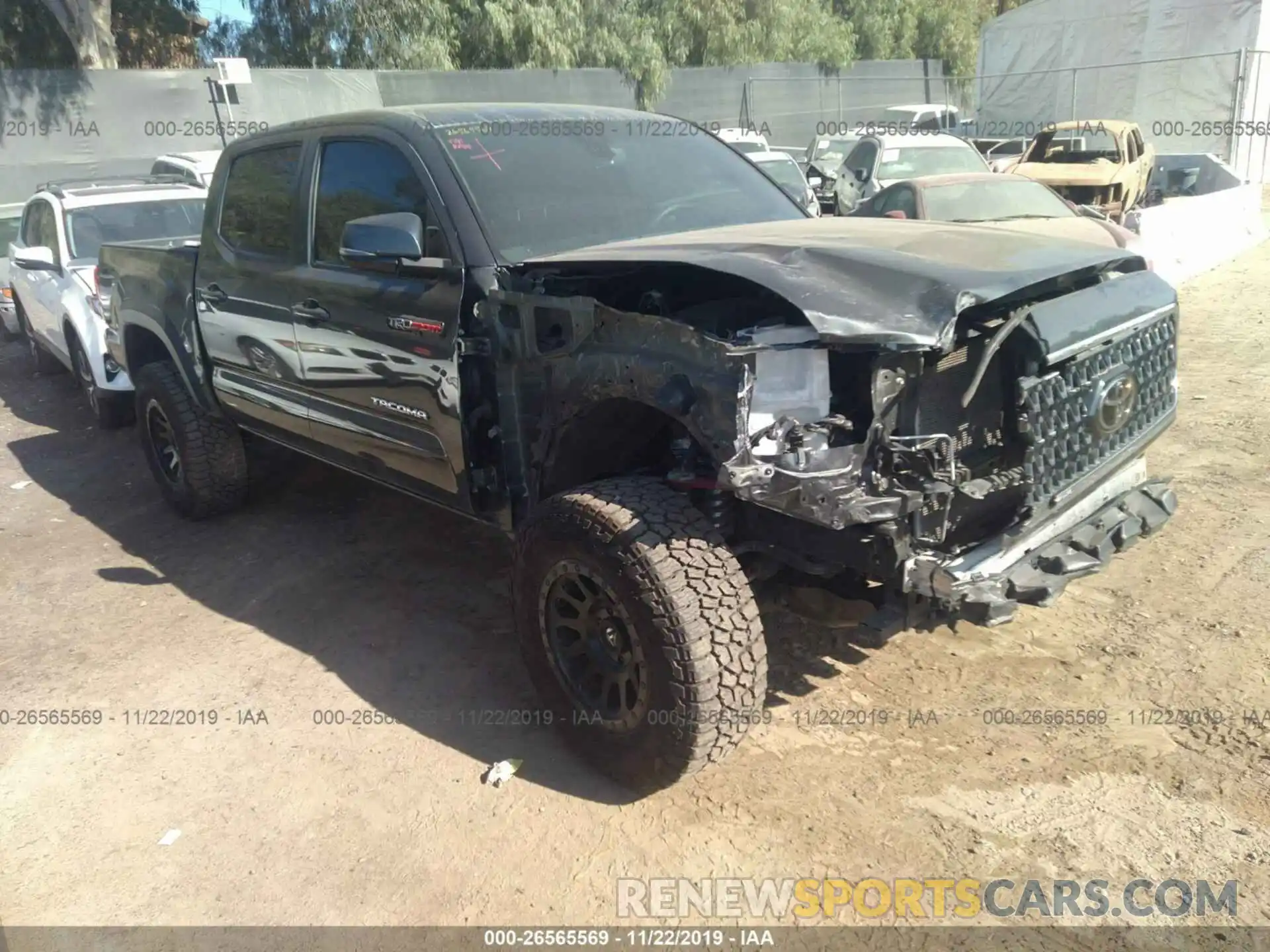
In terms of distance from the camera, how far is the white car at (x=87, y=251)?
7.18m

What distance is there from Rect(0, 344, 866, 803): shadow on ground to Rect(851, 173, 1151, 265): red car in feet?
17.7

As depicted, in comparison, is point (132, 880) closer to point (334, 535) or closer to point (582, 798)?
point (582, 798)

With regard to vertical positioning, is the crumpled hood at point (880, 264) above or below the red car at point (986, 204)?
above

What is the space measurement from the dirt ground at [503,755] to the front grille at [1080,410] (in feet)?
2.81

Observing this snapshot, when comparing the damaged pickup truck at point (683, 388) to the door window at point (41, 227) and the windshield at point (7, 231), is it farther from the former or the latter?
the windshield at point (7, 231)

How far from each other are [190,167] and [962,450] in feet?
39.0

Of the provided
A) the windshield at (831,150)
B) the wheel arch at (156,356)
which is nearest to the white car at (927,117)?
the windshield at (831,150)

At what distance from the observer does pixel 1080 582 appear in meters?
4.09

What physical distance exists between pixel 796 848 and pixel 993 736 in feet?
2.78

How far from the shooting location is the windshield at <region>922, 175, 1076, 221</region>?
8.68 meters

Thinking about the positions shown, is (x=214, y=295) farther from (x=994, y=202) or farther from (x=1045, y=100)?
(x=1045, y=100)

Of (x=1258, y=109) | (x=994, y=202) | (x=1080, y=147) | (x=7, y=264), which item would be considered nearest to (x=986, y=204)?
(x=994, y=202)

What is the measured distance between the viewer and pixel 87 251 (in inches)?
304

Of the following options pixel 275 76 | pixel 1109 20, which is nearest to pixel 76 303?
pixel 275 76
